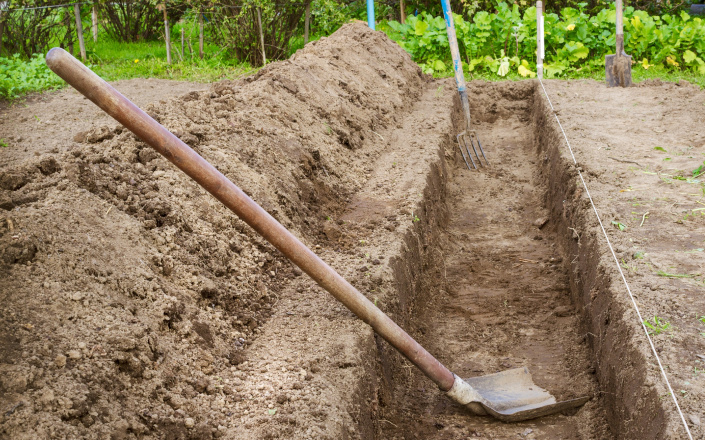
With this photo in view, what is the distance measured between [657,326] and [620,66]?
682cm

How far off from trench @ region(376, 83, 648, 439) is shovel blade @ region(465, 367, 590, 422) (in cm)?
7

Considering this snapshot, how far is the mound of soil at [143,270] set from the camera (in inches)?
82.5

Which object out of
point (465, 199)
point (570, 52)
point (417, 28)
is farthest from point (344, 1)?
point (465, 199)

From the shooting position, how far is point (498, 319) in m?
4.19

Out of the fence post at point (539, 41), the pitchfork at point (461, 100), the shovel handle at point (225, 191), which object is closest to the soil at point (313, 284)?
the shovel handle at point (225, 191)

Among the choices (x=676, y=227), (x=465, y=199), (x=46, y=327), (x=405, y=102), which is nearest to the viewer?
(x=46, y=327)

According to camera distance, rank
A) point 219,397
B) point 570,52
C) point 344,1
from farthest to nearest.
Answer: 1. point 344,1
2. point 570,52
3. point 219,397

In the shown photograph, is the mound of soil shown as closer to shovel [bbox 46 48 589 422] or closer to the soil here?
the soil

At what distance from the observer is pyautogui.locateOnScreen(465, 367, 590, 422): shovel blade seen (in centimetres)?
315

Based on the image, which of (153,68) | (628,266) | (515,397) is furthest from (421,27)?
(515,397)

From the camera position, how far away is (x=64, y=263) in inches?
99.0

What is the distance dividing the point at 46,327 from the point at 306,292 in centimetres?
143

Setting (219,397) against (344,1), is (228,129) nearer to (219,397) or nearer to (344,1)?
(219,397)

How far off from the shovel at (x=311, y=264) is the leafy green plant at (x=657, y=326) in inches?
24.4
